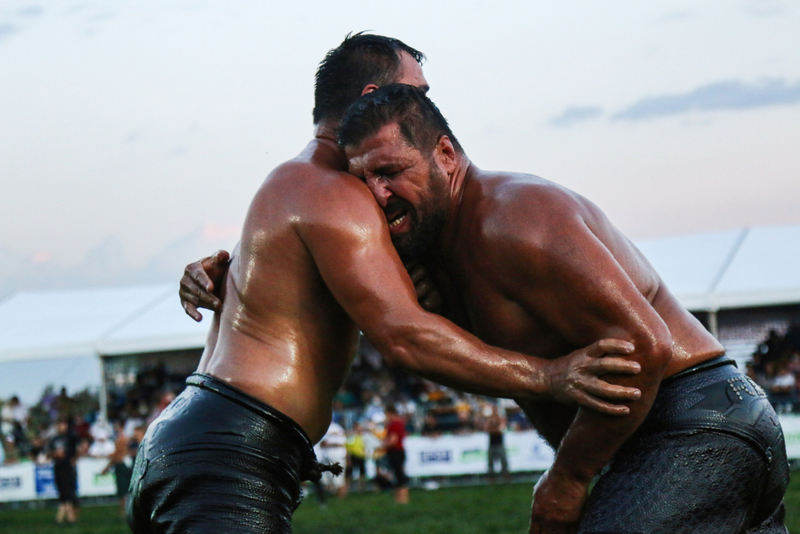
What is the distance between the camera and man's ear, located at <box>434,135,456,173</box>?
319 centimetres

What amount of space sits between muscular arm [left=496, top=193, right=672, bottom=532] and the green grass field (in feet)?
23.3

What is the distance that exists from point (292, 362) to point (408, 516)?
30.5 feet

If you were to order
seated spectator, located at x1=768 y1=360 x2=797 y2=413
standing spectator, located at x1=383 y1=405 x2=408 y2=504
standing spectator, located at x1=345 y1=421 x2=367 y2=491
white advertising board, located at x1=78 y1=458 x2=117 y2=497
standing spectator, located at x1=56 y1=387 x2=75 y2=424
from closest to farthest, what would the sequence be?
standing spectator, located at x1=383 y1=405 x2=408 y2=504, seated spectator, located at x1=768 y1=360 x2=797 y2=413, standing spectator, located at x1=345 y1=421 x2=367 y2=491, white advertising board, located at x1=78 y1=458 x2=117 y2=497, standing spectator, located at x1=56 y1=387 x2=75 y2=424

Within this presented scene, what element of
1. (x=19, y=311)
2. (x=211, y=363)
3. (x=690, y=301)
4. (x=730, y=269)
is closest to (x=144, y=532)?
(x=211, y=363)

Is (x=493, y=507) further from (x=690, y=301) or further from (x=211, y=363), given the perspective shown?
(x=211, y=363)

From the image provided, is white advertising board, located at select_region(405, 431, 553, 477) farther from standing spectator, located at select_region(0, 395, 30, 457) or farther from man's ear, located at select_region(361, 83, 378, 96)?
man's ear, located at select_region(361, 83, 378, 96)

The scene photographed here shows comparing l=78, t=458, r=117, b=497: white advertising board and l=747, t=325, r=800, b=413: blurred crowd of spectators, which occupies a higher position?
l=747, t=325, r=800, b=413: blurred crowd of spectators

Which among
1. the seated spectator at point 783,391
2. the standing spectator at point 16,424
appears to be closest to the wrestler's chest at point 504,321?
the seated spectator at point 783,391

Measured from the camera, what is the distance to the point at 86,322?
18469 mm

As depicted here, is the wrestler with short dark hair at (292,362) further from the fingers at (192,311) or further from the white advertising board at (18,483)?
the white advertising board at (18,483)

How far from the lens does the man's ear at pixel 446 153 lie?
319 centimetres

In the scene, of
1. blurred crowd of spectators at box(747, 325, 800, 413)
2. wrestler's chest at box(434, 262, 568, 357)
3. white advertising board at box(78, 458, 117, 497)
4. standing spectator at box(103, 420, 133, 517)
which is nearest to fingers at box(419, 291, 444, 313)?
wrestler's chest at box(434, 262, 568, 357)

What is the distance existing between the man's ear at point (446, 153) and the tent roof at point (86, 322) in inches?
528

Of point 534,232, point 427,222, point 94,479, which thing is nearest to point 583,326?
point 534,232
